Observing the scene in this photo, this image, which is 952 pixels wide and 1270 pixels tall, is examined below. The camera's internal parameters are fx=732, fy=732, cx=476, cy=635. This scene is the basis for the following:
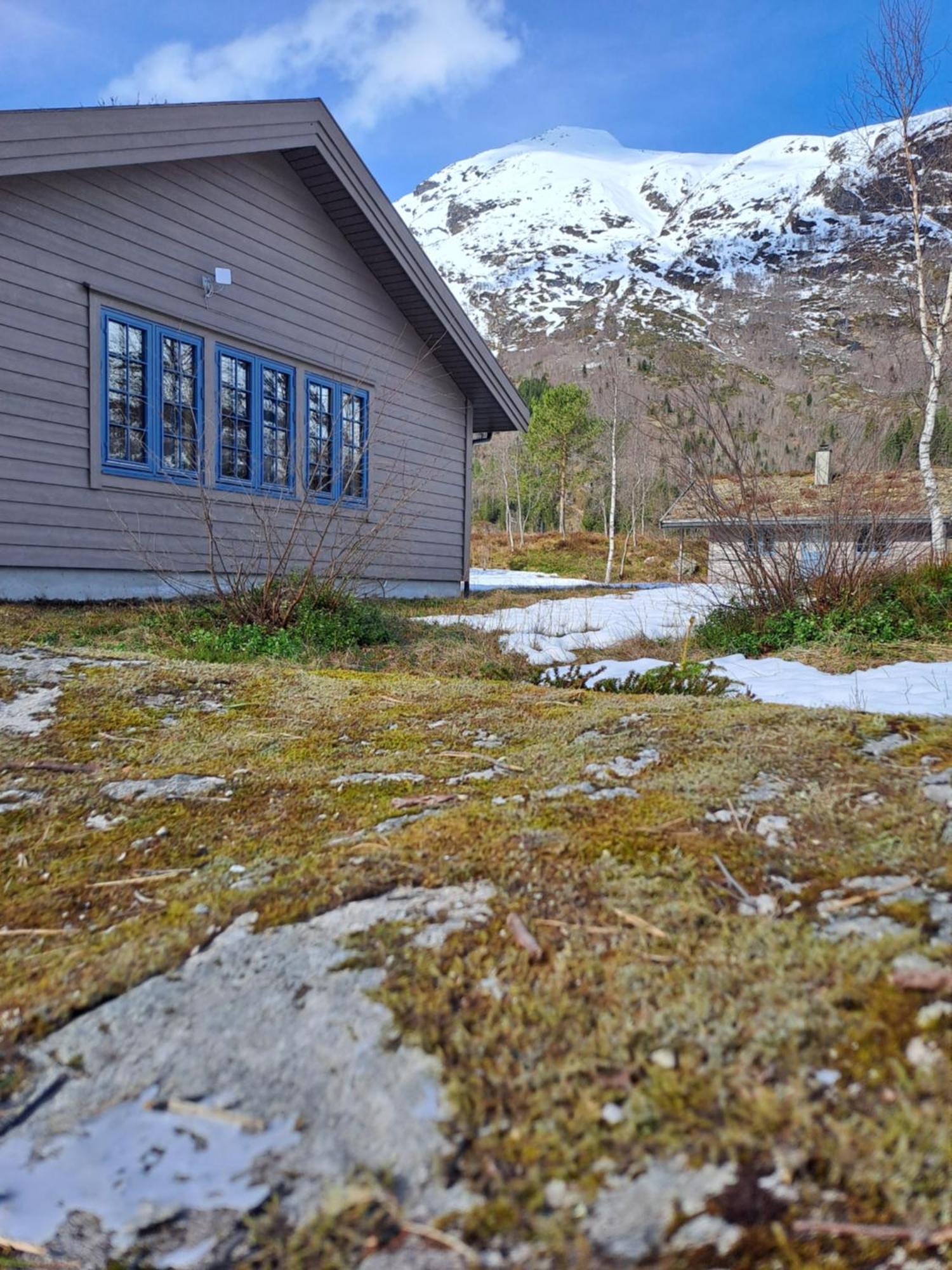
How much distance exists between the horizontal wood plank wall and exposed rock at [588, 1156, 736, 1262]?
16.5ft

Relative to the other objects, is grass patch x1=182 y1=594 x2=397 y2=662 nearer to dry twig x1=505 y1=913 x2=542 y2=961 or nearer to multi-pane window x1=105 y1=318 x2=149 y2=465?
multi-pane window x1=105 y1=318 x2=149 y2=465

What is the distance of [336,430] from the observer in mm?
9688

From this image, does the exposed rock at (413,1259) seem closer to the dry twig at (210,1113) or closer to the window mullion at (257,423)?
the dry twig at (210,1113)

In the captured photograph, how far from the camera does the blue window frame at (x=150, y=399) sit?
7102 mm

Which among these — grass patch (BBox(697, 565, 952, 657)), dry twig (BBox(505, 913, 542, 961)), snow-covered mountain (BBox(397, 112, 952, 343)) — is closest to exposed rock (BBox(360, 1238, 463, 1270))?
dry twig (BBox(505, 913, 542, 961))

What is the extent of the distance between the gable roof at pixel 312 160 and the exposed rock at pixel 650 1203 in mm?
7440

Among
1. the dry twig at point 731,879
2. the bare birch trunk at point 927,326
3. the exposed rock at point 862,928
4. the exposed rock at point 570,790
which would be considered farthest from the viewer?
the bare birch trunk at point 927,326

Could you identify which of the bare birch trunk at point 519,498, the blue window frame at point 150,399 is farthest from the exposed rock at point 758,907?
the bare birch trunk at point 519,498

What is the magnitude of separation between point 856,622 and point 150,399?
6.91 metres

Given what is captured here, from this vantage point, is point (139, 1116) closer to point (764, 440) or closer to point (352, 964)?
point (352, 964)

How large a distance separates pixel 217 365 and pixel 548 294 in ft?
532

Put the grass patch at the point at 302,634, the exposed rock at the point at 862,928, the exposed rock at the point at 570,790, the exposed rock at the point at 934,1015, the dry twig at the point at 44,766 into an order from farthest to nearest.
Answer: the grass patch at the point at 302,634 < the dry twig at the point at 44,766 < the exposed rock at the point at 570,790 < the exposed rock at the point at 862,928 < the exposed rock at the point at 934,1015

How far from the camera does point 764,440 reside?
197 feet

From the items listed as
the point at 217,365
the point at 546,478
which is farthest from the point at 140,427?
the point at 546,478
